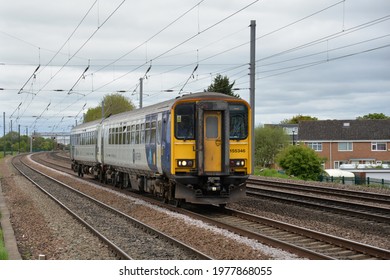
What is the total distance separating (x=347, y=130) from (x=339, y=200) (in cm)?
5484

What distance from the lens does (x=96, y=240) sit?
40.3ft

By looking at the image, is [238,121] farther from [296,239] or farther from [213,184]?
[296,239]

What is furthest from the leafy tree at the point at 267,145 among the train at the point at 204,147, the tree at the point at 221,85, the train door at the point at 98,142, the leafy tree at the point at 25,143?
the leafy tree at the point at 25,143

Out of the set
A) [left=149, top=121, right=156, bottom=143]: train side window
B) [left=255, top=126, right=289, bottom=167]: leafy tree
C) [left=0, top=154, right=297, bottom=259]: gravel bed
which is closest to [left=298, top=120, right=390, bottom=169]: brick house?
[left=255, top=126, right=289, bottom=167]: leafy tree

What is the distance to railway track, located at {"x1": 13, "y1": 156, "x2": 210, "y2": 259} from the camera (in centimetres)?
1055

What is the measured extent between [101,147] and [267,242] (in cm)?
1722

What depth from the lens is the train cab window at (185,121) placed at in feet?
50.3

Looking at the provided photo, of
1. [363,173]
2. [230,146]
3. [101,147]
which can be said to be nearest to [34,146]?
[363,173]

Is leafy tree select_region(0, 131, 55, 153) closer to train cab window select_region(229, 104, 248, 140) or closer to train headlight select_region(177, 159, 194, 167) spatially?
train headlight select_region(177, 159, 194, 167)

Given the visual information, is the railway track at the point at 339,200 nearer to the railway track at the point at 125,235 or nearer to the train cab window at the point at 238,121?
the train cab window at the point at 238,121

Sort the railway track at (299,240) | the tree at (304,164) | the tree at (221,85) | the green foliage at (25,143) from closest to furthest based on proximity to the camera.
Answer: the railway track at (299,240)
the tree at (304,164)
the tree at (221,85)
the green foliage at (25,143)

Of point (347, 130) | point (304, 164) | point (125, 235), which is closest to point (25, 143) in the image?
point (347, 130)

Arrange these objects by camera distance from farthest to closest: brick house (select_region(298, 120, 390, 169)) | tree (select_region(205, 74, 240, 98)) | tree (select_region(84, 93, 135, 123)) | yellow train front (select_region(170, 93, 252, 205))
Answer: tree (select_region(84, 93, 135, 123))
brick house (select_region(298, 120, 390, 169))
tree (select_region(205, 74, 240, 98))
yellow train front (select_region(170, 93, 252, 205))
